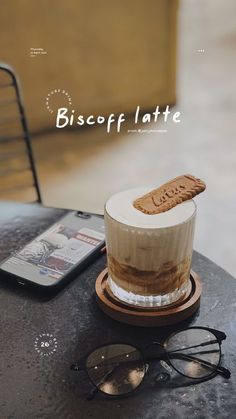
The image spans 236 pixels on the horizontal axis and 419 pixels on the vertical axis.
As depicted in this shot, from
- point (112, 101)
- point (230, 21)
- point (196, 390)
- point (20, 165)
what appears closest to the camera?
point (196, 390)

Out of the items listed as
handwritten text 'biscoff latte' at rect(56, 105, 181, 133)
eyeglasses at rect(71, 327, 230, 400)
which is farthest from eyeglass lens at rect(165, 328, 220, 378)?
handwritten text 'biscoff latte' at rect(56, 105, 181, 133)

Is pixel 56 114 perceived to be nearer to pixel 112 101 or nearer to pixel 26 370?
pixel 112 101

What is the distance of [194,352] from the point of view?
71 centimetres

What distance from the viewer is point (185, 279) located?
0.77m

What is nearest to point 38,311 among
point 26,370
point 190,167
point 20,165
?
point 26,370

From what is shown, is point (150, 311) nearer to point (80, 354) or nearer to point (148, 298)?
point (148, 298)

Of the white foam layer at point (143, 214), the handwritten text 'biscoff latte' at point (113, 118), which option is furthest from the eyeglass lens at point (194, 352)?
the handwritten text 'biscoff latte' at point (113, 118)

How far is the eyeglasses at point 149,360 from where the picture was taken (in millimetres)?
667

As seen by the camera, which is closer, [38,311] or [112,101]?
[38,311]

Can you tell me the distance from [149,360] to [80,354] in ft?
0.34

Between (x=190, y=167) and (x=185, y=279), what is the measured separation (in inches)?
64.7

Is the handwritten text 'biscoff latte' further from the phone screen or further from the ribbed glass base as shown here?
the ribbed glass base

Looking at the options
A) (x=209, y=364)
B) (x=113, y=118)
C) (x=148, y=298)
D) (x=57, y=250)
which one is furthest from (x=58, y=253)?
(x=113, y=118)

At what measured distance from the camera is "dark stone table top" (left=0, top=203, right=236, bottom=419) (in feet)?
2.07
